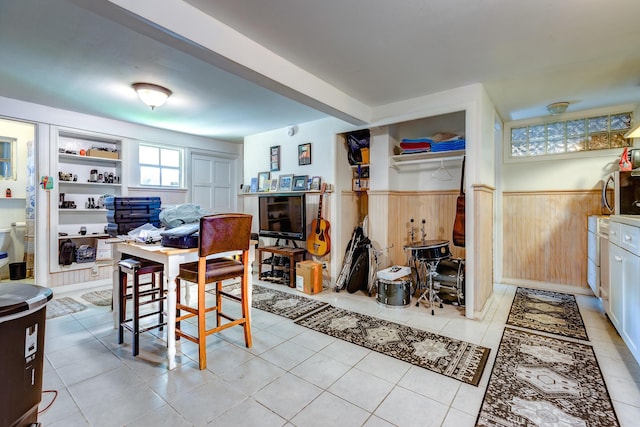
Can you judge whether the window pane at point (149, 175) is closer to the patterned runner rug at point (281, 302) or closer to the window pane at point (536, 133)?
the patterned runner rug at point (281, 302)

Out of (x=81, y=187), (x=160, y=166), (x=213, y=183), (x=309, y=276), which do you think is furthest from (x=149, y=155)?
(x=309, y=276)

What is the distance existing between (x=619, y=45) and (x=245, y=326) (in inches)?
146

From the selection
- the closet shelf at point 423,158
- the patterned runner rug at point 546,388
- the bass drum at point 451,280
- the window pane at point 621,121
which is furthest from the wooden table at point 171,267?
the window pane at point 621,121

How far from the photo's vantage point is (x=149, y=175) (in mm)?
5160

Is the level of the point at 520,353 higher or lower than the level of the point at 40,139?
lower

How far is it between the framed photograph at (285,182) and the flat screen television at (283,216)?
1.02 feet

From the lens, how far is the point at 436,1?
179cm

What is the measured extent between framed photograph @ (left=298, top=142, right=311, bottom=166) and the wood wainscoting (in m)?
2.96

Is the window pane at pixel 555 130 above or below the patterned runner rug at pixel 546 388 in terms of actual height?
above

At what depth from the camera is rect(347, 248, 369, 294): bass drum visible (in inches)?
154

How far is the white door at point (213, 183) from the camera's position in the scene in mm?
5711

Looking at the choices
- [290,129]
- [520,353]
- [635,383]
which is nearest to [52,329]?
[290,129]

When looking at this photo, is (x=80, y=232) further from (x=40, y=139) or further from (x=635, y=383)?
(x=635, y=383)

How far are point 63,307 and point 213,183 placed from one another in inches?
125
